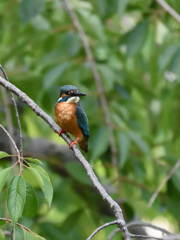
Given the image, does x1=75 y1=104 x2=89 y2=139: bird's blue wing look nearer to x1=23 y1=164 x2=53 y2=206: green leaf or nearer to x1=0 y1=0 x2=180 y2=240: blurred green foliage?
x1=23 y1=164 x2=53 y2=206: green leaf

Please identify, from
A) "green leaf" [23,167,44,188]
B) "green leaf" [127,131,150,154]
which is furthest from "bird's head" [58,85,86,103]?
"green leaf" [127,131,150,154]

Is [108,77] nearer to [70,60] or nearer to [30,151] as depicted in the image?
[70,60]

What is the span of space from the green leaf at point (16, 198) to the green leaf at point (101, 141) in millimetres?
2334

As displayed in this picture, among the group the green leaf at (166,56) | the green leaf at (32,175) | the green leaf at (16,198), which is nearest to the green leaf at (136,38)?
the green leaf at (166,56)

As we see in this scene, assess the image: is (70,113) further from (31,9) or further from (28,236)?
(31,9)

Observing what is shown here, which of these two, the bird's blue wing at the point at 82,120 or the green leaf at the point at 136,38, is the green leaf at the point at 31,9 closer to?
the green leaf at the point at 136,38

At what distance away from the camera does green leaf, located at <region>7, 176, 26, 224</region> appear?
6.10ft

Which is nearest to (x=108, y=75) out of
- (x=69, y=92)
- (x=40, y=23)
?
(x=40, y=23)

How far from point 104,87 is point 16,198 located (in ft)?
10.7

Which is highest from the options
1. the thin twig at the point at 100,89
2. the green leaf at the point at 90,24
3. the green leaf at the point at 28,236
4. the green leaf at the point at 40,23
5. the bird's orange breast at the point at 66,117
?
the green leaf at the point at 40,23

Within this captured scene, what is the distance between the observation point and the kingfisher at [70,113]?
9.45ft

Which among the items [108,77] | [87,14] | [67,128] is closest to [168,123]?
[108,77]

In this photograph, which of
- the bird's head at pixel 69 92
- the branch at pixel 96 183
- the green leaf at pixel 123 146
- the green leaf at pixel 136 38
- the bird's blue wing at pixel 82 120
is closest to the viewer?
the branch at pixel 96 183

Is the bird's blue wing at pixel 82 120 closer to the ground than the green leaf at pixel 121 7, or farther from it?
closer to the ground
